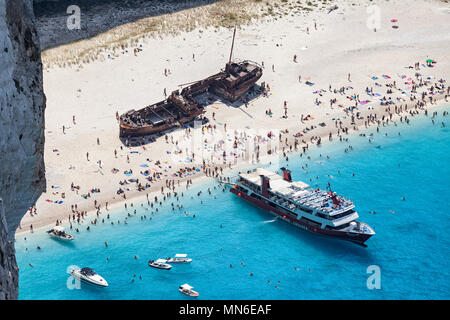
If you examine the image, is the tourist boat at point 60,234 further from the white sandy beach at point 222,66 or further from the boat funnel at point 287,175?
the boat funnel at point 287,175

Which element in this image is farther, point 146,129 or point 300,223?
point 146,129

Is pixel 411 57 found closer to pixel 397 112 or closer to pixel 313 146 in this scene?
pixel 397 112
